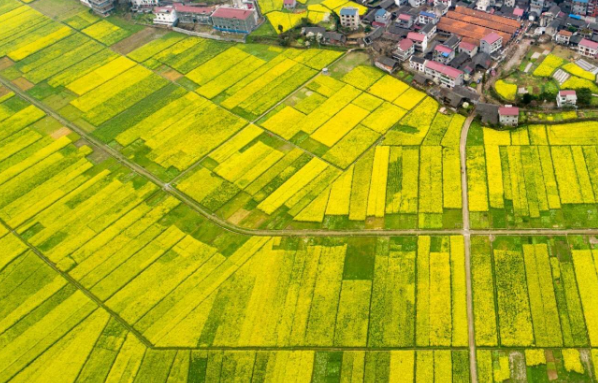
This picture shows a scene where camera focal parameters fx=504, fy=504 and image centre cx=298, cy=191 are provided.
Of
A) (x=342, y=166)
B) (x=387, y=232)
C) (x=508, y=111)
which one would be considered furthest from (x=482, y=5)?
(x=387, y=232)

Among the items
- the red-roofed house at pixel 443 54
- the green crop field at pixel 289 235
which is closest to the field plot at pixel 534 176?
the green crop field at pixel 289 235

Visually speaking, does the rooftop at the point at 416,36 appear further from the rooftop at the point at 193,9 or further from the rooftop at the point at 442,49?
the rooftop at the point at 193,9

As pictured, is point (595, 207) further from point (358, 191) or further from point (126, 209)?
point (126, 209)

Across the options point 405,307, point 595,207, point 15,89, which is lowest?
point 15,89

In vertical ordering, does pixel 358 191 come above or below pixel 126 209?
above

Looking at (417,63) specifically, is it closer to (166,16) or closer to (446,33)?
(446,33)

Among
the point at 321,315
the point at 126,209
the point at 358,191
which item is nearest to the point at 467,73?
the point at 358,191

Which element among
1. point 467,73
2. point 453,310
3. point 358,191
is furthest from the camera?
point 467,73

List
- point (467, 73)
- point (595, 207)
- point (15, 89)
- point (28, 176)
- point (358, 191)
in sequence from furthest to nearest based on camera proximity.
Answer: point (15, 89) → point (467, 73) → point (28, 176) → point (358, 191) → point (595, 207)
